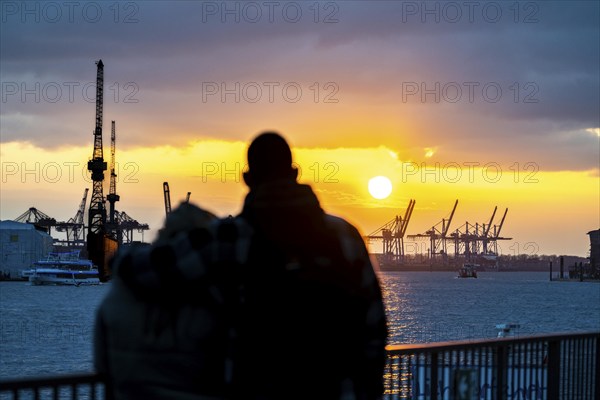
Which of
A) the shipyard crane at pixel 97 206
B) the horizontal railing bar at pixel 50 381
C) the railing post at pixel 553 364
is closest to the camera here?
the horizontal railing bar at pixel 50 381

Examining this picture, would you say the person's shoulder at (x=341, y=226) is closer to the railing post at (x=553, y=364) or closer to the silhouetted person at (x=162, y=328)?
the silhouetted person at (x=162, y=328)

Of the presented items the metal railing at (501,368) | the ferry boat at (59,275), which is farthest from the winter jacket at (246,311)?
the ferry boat at (59,275)

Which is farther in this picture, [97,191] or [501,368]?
[97,191]

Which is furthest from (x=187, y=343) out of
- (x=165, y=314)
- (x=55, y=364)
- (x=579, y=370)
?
(x=55, y=364)

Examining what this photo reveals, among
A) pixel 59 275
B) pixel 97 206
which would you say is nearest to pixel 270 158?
pixel 97 206

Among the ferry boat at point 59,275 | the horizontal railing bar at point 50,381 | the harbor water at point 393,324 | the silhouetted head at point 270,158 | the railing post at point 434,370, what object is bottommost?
the harbor water at point 393,324

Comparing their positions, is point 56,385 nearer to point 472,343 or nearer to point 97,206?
point 472,343

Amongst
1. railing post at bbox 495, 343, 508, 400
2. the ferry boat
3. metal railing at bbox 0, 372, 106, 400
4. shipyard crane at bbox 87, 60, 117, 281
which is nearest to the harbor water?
shipyard crane at bbox 87, 60, 117, 281

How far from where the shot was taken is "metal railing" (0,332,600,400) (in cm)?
604

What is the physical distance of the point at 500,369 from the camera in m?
6.82

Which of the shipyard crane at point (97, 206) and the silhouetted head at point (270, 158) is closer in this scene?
the silhouetted head at point (270, 158)

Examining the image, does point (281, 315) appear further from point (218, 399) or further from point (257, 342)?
point (218, 399)

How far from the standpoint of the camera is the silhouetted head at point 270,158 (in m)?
3.59

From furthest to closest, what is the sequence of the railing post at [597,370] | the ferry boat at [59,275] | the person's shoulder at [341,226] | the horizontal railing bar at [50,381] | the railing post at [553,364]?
the ferry boat at [59,275] → the railing post at [597,370] → the railing post at [553,364] → the horizontal railing bar at [50,381] → the person's shoulder at [341,226]
